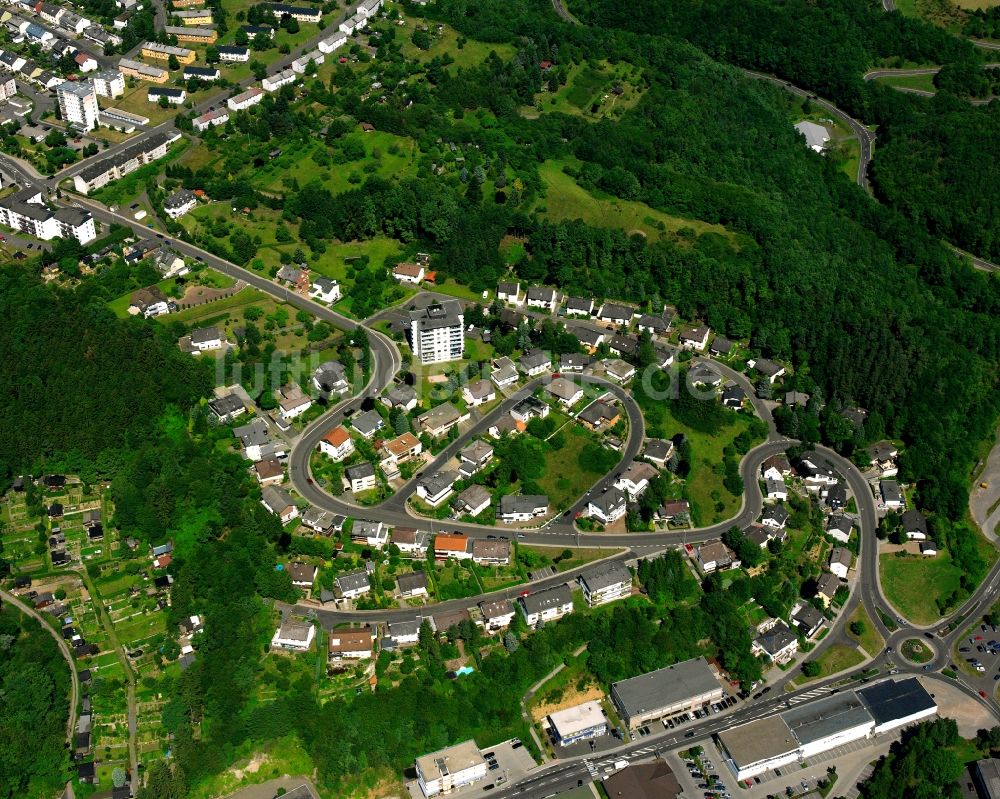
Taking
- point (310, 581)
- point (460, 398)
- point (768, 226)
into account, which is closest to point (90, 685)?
point (310, 581)

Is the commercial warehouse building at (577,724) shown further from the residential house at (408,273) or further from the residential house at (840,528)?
the residential house at (408,273)

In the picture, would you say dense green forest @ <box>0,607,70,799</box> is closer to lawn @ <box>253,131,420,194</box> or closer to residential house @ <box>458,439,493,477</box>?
residential house @ <box>458,439,493,477</box>

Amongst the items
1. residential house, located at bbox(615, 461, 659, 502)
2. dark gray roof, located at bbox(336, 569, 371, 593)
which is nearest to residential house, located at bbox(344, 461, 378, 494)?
dark gray roof, located at bbox(336, 569, 371, 593)

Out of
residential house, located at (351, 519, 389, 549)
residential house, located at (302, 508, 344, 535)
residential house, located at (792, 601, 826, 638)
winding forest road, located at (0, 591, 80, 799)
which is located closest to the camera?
winding forest road, located at (0, 591, 80, 799)

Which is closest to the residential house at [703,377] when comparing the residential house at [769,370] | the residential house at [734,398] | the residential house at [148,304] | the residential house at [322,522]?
the residential house at [734,398]

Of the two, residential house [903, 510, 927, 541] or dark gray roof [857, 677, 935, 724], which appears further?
residential house [903, 510, 927, 541]

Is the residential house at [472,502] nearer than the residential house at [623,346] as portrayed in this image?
Yes
